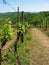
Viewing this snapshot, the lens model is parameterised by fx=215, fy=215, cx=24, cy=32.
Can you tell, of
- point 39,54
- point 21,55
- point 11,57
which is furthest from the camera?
point 39,54

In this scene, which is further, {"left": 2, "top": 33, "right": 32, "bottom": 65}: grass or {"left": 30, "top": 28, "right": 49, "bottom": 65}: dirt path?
{"left": 30, "top": 28, "right": 49, "bottom": 65}: dirt path

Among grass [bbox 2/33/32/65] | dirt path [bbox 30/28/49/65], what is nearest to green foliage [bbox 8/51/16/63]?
grass [bbox 2/33/32/65]

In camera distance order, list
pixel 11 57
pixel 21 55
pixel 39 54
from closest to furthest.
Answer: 1. pixel 11 57
2. pixel 21 55
3. pixel 39 54

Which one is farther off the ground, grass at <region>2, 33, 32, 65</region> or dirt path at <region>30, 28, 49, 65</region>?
grass at <region>2, 33, 32, 65</region>

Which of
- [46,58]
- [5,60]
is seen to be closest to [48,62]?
[46,58]

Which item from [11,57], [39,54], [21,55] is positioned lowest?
[39,54]

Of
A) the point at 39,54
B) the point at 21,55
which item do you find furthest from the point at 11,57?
the point at 39,54

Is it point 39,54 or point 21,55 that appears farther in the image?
point 39,54

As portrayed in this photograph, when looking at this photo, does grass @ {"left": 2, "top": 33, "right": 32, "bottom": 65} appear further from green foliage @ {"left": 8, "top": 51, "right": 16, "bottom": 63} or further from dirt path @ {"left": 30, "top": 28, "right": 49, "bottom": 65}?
dirt path @ {"left": 30, "top": 28, "right": 49, "bottom": 65}

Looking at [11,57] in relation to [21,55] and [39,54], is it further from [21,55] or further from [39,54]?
[39,54]

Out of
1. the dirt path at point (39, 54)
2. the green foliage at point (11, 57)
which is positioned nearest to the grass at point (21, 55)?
the green foliage at point (11, 57)

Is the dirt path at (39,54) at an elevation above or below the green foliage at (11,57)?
below

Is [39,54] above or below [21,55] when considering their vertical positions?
below

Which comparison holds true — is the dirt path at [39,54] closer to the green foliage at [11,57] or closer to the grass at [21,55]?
the grass at [21,55]
